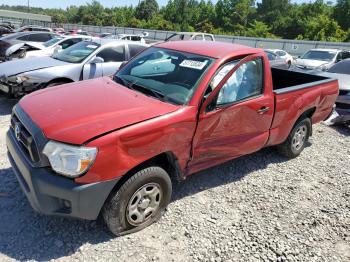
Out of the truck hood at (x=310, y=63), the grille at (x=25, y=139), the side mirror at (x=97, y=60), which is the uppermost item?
the side mirror at (x=97, y=60)

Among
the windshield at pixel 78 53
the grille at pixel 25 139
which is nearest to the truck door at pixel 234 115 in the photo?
the grille at pixel 25 139

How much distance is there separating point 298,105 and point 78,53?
479cm

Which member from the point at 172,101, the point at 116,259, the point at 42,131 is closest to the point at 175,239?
the point at 116,259

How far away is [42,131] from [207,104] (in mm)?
1584

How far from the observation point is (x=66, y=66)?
658 centimetres

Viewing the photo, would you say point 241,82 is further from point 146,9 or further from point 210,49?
point 146,9

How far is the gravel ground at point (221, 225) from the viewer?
117 inches

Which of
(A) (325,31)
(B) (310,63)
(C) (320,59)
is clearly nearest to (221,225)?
(B) (310,63)

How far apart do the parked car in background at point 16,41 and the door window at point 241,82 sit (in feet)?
28.2

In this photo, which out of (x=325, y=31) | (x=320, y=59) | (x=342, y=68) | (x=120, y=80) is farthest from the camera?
(x=325, y=31)

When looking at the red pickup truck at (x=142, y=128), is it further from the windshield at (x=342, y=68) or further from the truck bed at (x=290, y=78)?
the windshield at (x=342, y=68)

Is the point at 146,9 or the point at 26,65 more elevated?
the point at 146,9

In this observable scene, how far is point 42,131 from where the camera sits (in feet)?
8.93

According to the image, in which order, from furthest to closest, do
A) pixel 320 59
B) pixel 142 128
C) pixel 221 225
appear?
pixel 320 59
pixel 221 225
pixel 142 128
